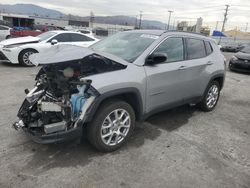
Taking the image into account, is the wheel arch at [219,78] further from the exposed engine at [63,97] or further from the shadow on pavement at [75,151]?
the exposed engine at [63,97]

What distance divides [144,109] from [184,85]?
1.12 metres

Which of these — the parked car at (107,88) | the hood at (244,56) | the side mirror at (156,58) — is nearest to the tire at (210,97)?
the parked car at (107,88)

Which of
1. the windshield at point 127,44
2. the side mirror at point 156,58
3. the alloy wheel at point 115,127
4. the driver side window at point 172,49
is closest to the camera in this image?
the alloy wheel at point 115,127

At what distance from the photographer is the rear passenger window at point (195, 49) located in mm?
4793

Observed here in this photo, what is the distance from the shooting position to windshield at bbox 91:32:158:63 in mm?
4018

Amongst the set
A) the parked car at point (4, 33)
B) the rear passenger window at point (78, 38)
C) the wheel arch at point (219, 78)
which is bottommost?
the parked car at point (4, 33)

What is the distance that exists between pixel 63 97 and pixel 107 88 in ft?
1.98

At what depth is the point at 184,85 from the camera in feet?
15.1

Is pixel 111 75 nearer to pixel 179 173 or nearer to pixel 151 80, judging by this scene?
pixel 151 80

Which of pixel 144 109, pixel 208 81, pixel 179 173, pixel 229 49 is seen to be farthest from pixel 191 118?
pixel 229 49

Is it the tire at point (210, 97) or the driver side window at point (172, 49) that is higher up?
the driver side window at point (172, 49)

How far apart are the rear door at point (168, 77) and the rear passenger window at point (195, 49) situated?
24 centimetres

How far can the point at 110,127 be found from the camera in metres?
3.54

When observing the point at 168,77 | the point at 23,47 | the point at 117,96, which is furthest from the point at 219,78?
the point at 23,47
